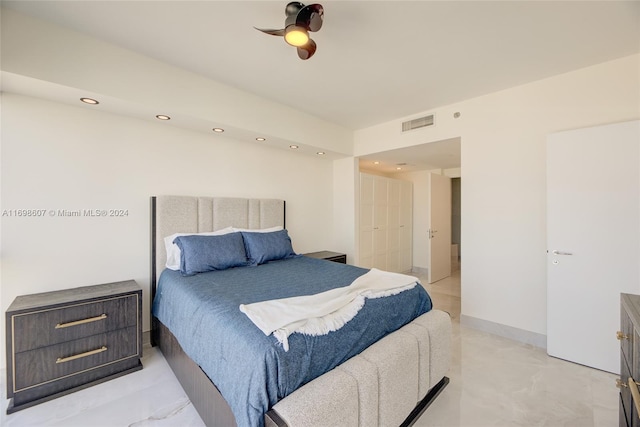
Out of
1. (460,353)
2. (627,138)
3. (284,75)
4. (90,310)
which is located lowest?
(460,353)

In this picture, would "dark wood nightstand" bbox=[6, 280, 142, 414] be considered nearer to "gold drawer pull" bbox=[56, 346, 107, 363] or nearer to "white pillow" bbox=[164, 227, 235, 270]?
"gold drawer pull" bbox=[56, 346, 107, 363]

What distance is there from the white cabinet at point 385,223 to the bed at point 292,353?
2.24 meters

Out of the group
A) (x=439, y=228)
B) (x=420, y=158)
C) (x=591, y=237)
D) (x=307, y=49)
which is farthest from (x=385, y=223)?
(x=307, y=49)

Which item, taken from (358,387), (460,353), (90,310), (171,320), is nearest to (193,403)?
(171,320)

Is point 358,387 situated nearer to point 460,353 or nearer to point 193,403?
point 193,403

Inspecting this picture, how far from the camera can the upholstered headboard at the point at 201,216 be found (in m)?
2.70

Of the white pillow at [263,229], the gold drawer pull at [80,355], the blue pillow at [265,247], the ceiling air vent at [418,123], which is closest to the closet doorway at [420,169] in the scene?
the ceiling air vent at [418,123]

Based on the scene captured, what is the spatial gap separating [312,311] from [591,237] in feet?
8.45

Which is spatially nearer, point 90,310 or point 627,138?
point 90,310

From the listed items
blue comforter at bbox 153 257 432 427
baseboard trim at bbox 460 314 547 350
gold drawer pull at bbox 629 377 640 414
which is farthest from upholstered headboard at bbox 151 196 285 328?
gold drawer pull at bbox 629 377 640 414

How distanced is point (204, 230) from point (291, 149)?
5.55 feet

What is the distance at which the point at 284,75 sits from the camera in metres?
2.65

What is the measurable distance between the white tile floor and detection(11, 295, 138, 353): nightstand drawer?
1.38ft

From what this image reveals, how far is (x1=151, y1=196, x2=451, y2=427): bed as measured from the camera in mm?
1187
